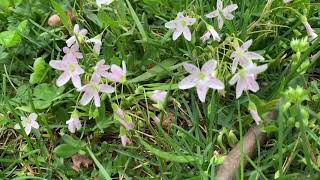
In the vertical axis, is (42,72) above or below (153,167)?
above

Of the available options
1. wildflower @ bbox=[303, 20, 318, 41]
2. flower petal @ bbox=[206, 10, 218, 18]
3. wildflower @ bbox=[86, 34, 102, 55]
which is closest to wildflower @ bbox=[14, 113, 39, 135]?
wildflower @ bbox=[86, 34, 102, 55]

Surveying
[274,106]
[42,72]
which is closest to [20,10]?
[42,72]

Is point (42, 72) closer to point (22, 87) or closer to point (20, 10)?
point (22, 87)

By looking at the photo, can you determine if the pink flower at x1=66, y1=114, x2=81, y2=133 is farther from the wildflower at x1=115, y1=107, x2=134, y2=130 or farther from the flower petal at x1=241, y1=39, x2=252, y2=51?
the flower petal at x1=241, y1=39, x2=252, y2=51

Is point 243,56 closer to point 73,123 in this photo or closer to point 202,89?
point 202,89

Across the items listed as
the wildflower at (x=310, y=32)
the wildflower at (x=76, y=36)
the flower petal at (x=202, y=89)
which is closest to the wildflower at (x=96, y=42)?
the wildflower at (x=76, y=36)

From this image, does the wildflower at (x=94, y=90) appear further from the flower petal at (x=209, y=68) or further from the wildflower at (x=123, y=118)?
the flower petal at (x=209, y=68)

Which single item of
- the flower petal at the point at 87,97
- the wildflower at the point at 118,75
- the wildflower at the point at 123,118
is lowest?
the wildflower at the point at 123,118
